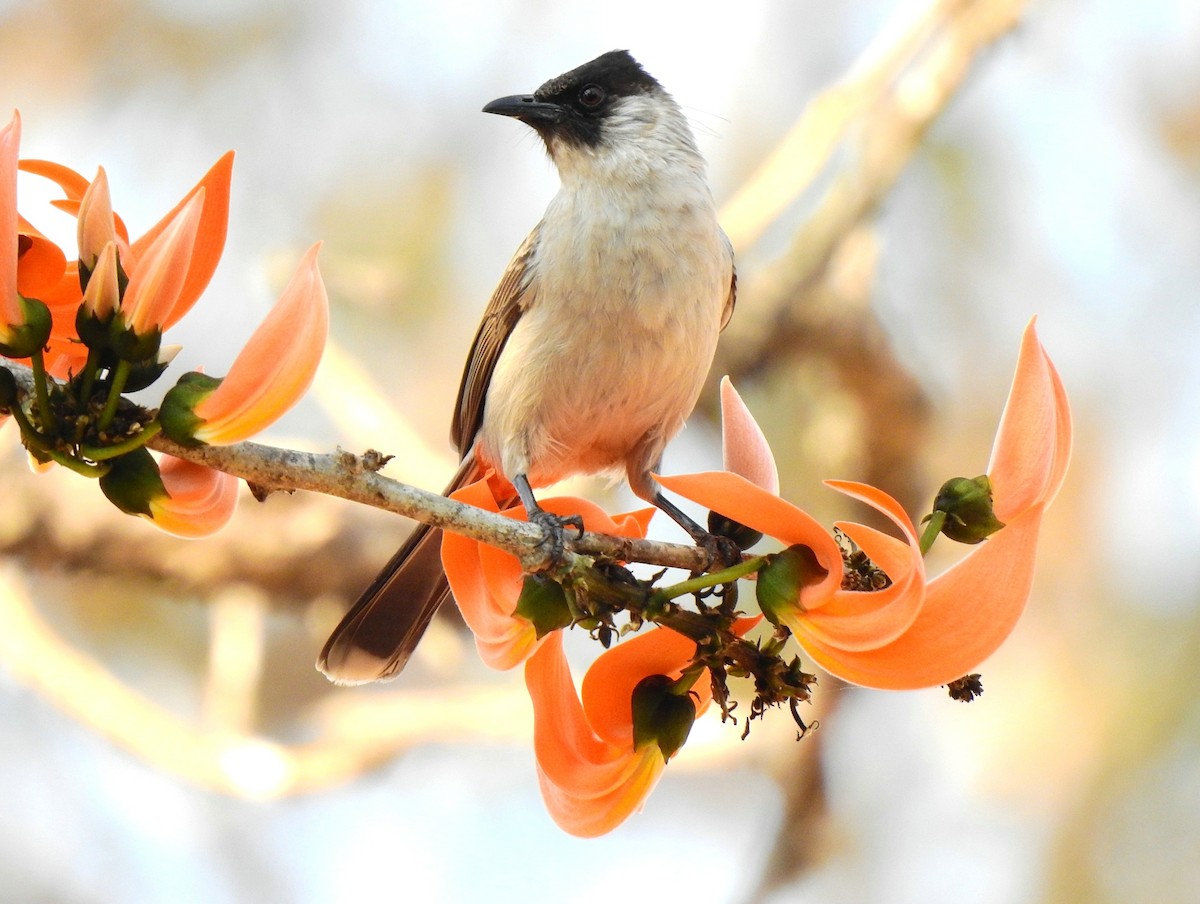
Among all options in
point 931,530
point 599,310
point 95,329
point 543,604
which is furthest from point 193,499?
point 599,310

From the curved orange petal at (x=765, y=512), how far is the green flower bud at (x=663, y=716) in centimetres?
12

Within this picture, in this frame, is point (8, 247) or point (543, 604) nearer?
point (8, 247)

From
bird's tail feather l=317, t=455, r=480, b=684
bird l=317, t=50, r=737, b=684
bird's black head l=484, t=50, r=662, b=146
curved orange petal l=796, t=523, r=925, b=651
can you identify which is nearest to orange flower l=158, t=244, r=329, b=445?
curved orange petal l=796, t=523, r=925, b=651

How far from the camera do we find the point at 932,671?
664 millimetres

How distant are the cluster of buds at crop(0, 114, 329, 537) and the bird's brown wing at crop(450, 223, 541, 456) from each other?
1.15m

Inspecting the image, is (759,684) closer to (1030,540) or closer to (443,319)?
(1030,540)

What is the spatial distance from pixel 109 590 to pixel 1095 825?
2.57 metres

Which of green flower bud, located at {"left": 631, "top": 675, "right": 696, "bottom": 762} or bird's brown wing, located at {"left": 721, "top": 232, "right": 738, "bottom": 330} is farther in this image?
bird's brown wing, located at {"left": 721, "top": 232, "right": 738, "bottom": 330}

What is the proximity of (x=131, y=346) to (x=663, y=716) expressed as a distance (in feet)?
1.28

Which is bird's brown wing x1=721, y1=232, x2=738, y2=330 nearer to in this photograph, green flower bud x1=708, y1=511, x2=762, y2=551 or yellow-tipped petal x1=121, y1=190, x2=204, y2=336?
green flower bud x1=708, y1=511, x2=762, y2=551

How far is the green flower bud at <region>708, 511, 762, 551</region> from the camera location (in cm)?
92

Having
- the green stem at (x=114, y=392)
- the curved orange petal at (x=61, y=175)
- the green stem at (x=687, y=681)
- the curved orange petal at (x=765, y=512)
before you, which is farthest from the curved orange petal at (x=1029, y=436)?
the curved orange petal at (x=61, y=175)

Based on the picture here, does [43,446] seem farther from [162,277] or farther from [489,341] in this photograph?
[489,341]

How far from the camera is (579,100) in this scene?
1.96m
